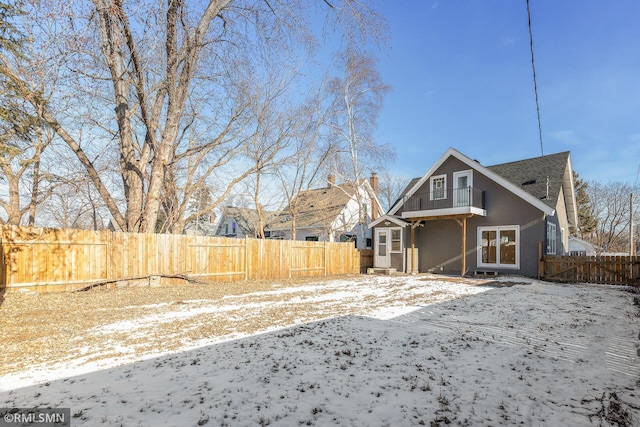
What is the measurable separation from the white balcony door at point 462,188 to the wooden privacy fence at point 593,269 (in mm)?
4075

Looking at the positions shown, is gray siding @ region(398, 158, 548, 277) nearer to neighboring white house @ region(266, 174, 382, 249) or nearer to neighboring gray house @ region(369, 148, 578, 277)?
neighboring gray house @ region(369, 148, 578, 277)

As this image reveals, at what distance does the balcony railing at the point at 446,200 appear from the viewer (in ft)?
51.8

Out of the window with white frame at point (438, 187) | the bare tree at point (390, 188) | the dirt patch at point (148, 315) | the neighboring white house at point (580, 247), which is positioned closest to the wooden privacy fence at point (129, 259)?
the dirt patch at point (148, 315)

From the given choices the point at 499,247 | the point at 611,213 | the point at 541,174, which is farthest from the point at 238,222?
the point at 611,213

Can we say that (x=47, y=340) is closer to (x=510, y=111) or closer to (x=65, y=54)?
(x=65, y=54)

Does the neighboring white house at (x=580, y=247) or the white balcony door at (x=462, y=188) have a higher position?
the white balcony door at (x=462, y=188)

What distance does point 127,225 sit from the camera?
38.8ft

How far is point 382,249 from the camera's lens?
18.4 meters

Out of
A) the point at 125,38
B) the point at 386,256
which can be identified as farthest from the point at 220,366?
the point at 386,256

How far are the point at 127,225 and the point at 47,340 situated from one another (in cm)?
772

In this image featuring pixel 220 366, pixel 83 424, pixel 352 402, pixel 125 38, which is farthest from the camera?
pixel 125 38

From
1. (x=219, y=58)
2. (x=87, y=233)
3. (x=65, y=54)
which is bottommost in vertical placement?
(x=87, y=233)

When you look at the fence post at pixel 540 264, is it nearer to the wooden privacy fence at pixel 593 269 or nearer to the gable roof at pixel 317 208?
the wooden privacy fence at pixel 593 269

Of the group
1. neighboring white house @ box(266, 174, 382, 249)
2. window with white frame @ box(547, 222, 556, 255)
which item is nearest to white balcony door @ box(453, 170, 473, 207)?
window with white frame @ box(547, 222, 556, 255)
